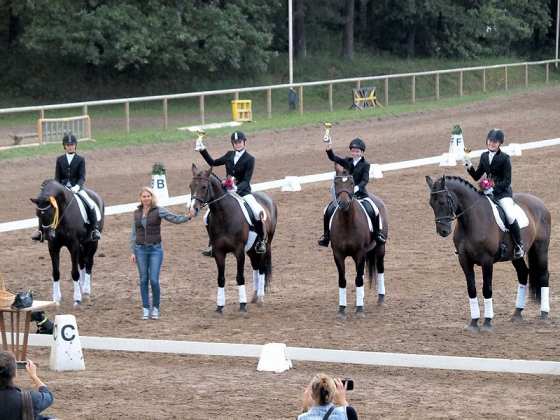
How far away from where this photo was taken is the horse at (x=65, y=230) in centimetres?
1430

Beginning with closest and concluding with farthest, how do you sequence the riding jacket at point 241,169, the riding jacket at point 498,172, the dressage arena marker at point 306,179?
the riding jacket at point 498,172 < the riding jacket at point 241,169 < the dressage arena marker at point 306,179

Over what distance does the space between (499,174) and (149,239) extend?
456cm

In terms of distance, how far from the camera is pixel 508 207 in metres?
13.6

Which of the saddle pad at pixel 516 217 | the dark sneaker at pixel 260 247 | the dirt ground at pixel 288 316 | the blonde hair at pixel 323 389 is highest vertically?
the saddle pad at pixel 516 217

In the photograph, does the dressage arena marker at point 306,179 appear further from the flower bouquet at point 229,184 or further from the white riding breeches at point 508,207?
the white riding breeches at point 508,207

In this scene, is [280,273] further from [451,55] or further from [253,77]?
[451,55]

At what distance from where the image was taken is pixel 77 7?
142 feet

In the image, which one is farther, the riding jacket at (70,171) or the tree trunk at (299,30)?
the tree trunk at (299,30)

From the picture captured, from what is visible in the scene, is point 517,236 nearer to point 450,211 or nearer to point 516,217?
point 516,217

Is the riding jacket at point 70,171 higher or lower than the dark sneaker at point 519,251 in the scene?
higher

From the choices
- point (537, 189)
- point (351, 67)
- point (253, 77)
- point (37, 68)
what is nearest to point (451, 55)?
point (351, 67)

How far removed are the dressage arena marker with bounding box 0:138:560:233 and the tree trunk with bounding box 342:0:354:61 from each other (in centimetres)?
2304

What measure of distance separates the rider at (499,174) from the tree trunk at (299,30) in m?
38.1

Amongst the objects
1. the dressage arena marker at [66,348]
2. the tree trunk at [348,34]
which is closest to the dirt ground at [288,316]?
the dressage arena marker at [66,348]
